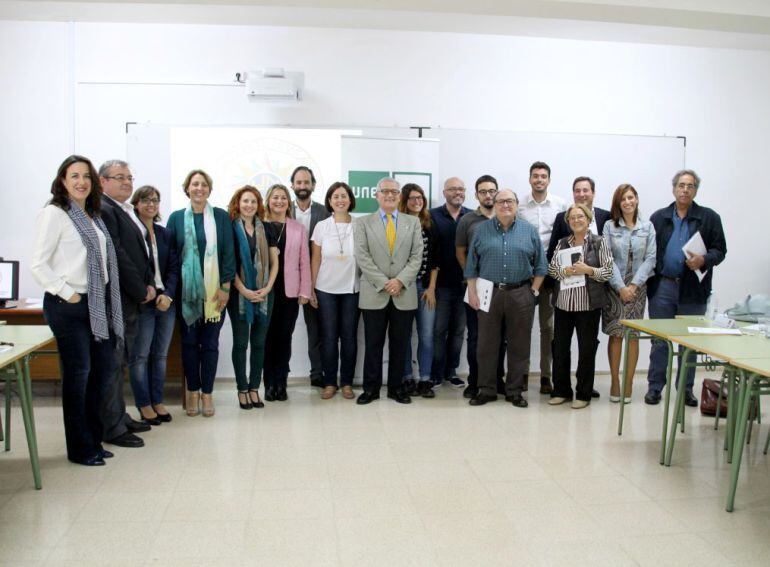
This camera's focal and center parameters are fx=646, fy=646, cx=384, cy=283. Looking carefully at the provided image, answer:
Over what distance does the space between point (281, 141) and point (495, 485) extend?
10.8 feet

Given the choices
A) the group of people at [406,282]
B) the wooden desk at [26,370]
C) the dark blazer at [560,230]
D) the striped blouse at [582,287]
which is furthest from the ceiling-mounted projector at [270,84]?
the wooden desk at [26,370]

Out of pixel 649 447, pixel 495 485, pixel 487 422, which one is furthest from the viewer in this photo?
pixel 487 422

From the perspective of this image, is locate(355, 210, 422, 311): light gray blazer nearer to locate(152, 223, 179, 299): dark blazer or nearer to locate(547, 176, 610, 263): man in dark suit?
locate(547, 176, 610, 263): man in dark suit

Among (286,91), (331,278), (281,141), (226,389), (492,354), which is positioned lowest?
(226,389)

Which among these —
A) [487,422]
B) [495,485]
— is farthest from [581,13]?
[495,485]

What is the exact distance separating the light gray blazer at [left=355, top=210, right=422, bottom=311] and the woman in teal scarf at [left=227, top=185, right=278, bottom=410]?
624 mm

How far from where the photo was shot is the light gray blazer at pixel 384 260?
178 inches

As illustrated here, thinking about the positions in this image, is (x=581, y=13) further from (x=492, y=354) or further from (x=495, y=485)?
(x=495, y=485)

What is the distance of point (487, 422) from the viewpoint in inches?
165

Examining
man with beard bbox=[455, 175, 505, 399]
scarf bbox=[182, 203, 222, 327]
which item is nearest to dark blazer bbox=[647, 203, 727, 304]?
man with beard bbox=[455, 175, 505, 399]

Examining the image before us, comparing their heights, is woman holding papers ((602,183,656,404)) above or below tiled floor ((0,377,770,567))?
above

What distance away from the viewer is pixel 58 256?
309 centimetres

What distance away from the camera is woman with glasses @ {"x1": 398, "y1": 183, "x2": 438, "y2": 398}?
15.6ft

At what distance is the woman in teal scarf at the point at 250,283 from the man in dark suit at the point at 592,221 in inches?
79.1
